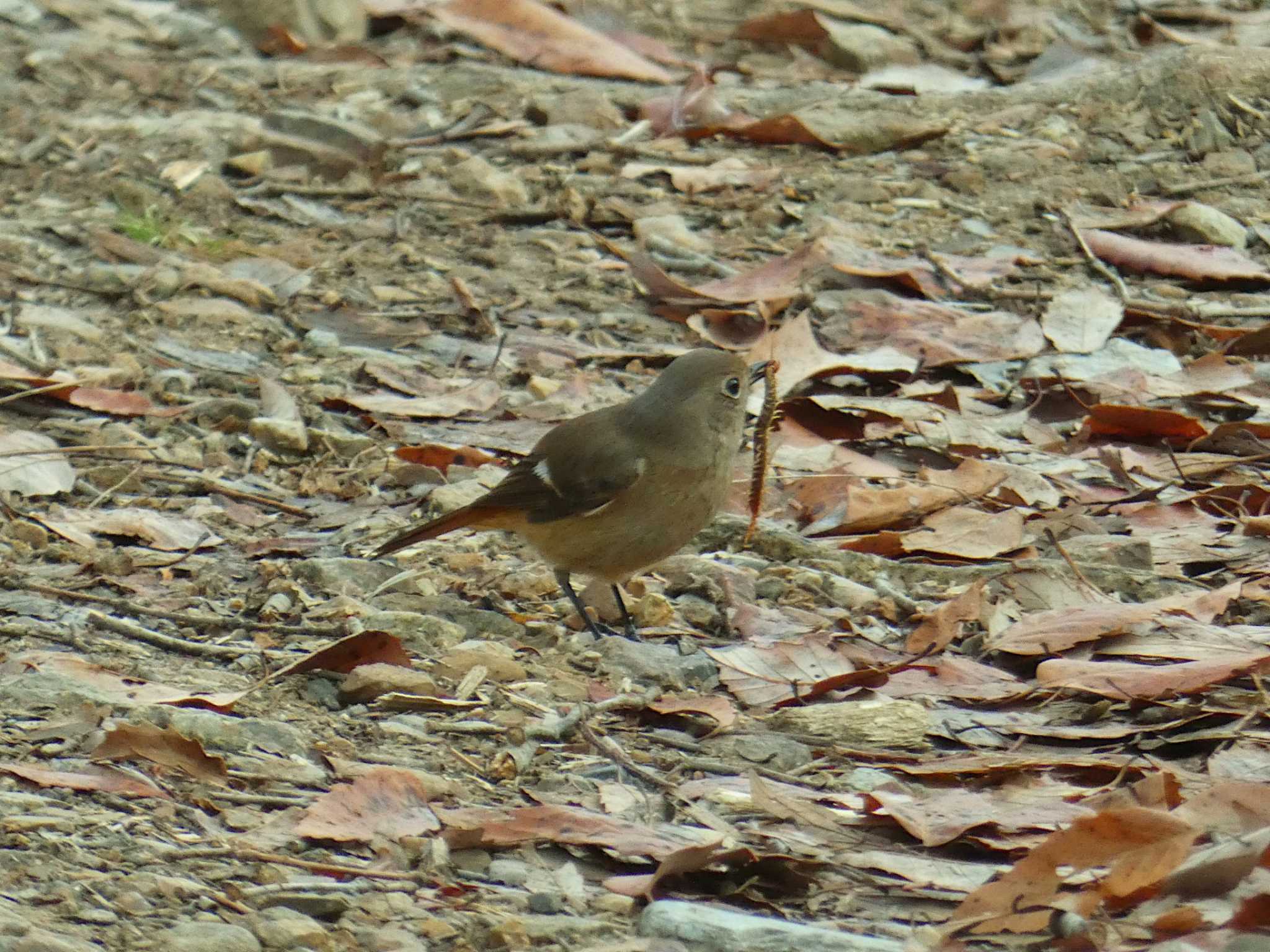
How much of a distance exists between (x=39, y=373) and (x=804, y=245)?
109 inches

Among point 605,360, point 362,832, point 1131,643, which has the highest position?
point 362,832

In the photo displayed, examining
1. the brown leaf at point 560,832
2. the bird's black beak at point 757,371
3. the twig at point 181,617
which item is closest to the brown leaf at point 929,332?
the bird's black beak at point 757,371

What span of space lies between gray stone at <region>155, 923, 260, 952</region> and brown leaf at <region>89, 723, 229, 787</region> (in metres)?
0.66

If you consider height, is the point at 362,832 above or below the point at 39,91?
above

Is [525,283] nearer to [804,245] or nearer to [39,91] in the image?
[804,245]

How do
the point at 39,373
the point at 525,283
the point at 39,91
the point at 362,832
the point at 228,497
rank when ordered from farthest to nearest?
the point at 39,91 → the point at 525,283 → the point at 39,373 → the point at 228,497 → the point at 362,832

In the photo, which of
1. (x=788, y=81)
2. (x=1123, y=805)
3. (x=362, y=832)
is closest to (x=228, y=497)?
(x=362, y=832)

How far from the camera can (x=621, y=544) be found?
16.9ft

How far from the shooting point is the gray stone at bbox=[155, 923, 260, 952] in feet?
9.54

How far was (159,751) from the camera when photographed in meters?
3.61

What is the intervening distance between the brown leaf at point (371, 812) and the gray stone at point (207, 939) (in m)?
0.42

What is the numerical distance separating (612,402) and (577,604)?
1383 millimetres

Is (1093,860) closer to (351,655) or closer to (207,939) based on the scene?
(207,939)

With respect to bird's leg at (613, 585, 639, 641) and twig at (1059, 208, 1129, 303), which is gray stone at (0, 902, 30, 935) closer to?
bird's leg at (613, 585, 639, 641)
